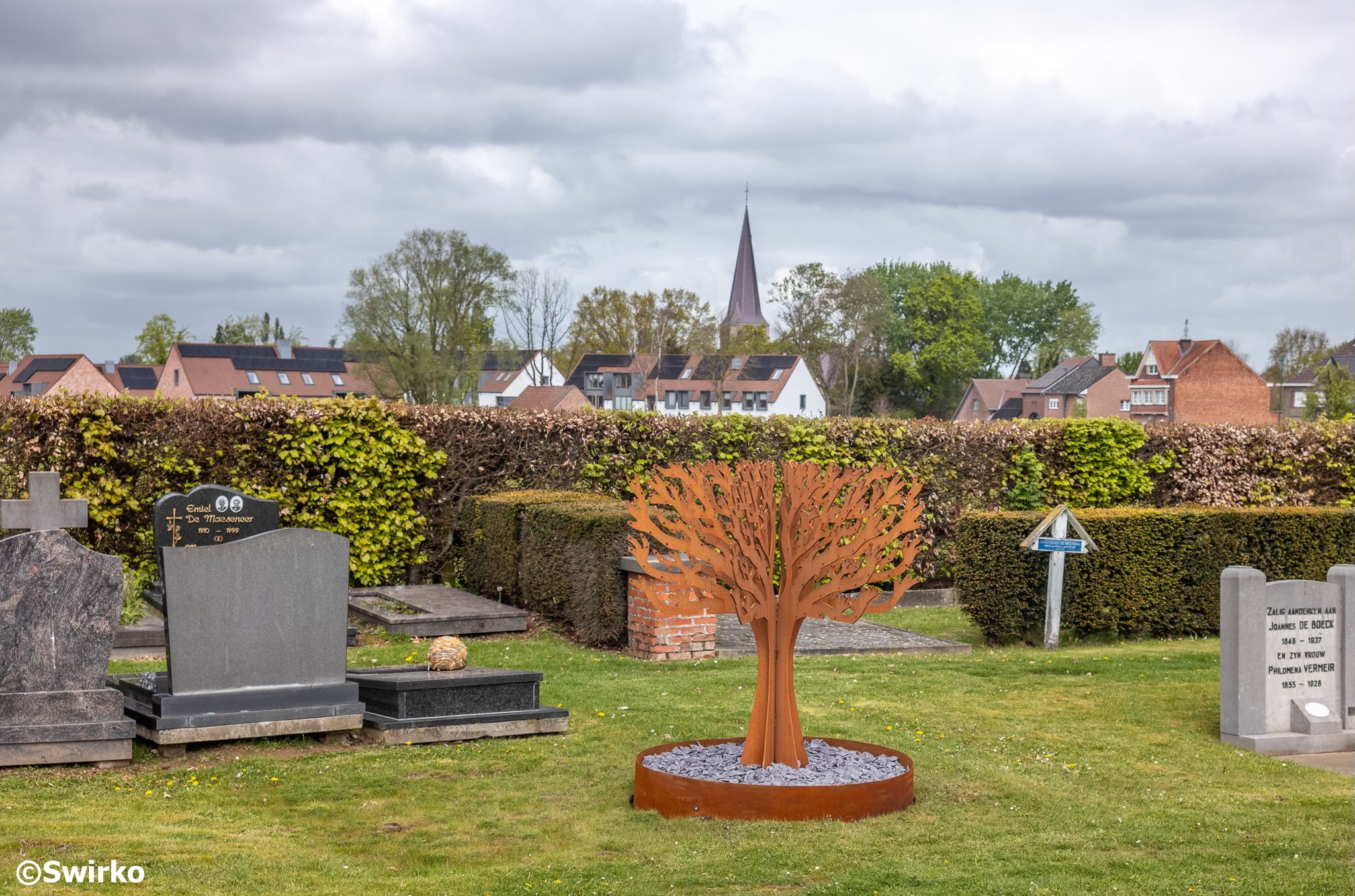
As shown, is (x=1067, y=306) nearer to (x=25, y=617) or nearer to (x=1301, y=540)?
(x=1301, y=540)

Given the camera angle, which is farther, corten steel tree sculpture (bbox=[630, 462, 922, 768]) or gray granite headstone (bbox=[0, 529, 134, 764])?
gray granite headstone (bbox=[0, 529, 134, 764])

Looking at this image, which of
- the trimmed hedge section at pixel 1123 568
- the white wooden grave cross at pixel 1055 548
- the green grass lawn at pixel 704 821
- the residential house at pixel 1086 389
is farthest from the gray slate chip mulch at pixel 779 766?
the residential house at pixel 1086 389

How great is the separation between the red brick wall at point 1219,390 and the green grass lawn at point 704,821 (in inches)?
2545

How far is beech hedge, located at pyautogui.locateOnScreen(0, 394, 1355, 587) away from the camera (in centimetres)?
1328

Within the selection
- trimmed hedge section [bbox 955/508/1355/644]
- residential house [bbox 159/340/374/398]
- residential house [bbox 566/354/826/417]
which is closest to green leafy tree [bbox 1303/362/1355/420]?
residential house [bbox 566/354/826/417]

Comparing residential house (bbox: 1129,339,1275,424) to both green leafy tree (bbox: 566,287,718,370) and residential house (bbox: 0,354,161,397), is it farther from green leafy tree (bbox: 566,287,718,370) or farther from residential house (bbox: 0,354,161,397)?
residential house (bbox: 0,354,161,397)

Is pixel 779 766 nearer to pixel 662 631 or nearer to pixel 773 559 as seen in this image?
pixel 773 559

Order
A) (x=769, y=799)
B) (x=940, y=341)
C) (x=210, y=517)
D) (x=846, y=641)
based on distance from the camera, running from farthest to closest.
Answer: (x=940, y=341) → (x=846, y=641) → (x=210, y=517) → (x=769, y=799)

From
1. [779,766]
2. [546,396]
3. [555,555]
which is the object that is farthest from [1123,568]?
[546,396]

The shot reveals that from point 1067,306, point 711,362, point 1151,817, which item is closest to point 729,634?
point 1151,817

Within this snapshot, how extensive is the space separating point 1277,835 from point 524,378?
3988 inches

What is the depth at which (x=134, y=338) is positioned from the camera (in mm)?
85375

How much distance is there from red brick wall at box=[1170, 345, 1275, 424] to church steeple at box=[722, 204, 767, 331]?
Result: 45905 mm

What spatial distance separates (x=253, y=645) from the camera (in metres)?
8.33
